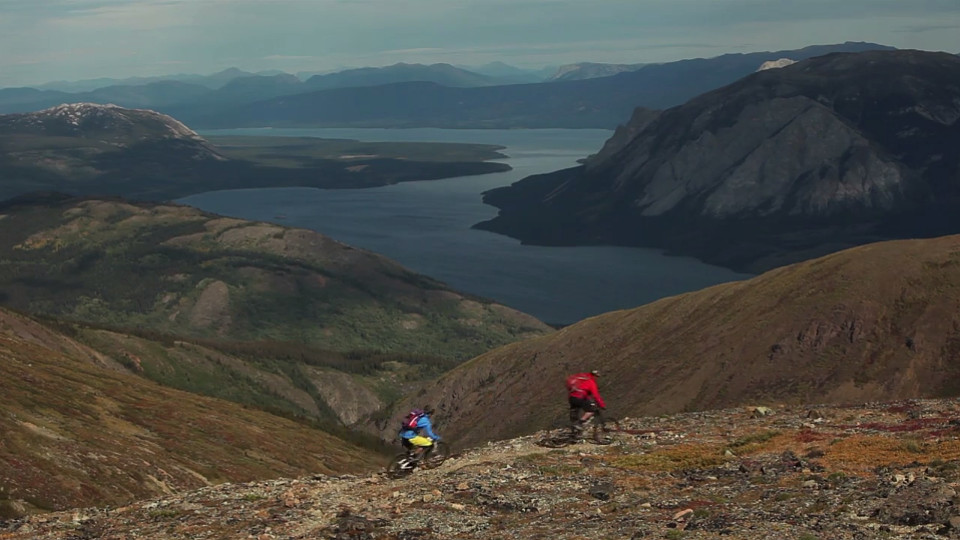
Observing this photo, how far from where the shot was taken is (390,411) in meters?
191

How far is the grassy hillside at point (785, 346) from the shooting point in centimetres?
10994

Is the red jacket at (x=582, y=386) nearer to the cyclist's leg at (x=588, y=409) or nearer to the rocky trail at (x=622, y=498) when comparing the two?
the cyclist's leg at (x=588, y=409)

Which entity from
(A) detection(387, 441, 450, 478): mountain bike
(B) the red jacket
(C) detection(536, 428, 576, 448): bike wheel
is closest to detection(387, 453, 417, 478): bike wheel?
(A) detection(387, 441, 450, 478): mountain bike

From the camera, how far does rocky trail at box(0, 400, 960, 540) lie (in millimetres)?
36156

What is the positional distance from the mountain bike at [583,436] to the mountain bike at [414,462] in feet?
19.3

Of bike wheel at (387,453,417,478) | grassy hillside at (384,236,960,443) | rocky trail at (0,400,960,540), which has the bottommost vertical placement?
grassy hillside at (384,236,960,443)

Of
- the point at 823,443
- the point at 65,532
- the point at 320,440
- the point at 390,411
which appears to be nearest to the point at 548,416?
the point at 320,440

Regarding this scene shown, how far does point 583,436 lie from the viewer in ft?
171

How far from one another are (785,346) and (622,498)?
85294 mm

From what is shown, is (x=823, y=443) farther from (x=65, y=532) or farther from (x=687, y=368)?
(x=687, y=368)

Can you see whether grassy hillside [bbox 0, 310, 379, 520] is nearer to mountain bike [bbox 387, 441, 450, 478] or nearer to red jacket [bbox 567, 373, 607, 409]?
mountain bike [bbox 387, 441, 450, 478]

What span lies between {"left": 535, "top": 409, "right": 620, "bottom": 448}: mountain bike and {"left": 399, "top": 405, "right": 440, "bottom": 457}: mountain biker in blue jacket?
654 centimetres

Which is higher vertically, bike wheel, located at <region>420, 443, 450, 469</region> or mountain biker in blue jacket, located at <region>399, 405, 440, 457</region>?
mountain biker in blue jacket, located at <region>399, 405, 440, 457</region>

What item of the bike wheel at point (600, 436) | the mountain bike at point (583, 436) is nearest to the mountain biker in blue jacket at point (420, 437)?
the mountain bike at point (583, 436)
